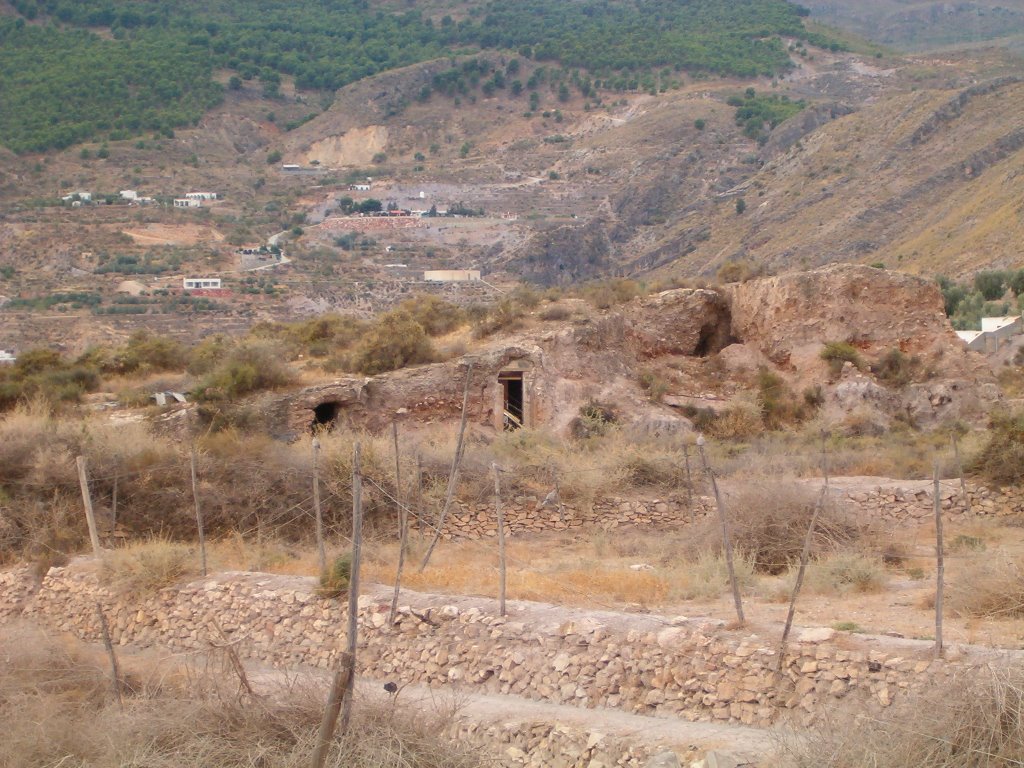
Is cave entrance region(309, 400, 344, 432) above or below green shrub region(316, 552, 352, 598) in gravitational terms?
below

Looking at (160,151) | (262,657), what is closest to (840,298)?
(262,657)

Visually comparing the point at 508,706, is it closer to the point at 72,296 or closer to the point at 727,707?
the point at 727,707

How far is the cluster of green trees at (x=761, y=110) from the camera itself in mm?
82062

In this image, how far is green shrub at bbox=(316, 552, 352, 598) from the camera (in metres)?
11.8

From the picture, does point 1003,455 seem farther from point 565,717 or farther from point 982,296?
point 982,296

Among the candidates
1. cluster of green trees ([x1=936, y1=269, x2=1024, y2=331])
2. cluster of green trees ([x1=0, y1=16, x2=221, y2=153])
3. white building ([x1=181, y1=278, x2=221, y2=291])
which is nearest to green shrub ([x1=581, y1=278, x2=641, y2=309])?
cluster of green trees ([x1=936, y1=269, x2=1024, y2=331])

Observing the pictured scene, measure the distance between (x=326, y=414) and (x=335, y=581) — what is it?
10.1 meters

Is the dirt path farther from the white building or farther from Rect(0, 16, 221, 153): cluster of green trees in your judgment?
Rect(0, 16, 221, 153): cluster of green trees

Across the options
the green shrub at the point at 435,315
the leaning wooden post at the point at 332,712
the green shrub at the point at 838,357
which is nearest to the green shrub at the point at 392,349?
the green shrub at the point at 435,315

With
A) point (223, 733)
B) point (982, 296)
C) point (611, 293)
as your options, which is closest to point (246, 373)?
point (611, 293)

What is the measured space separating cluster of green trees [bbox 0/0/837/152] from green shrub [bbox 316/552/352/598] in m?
73.0

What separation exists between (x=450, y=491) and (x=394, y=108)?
8629 cm

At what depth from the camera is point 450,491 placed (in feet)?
48.0

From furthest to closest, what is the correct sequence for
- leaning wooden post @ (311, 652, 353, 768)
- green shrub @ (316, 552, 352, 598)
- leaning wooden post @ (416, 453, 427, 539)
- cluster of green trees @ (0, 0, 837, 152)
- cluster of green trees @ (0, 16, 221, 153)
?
1. cluster of green trees @ (0, 0, 837, 152)
2. cluster of green trees @ (0, 16, 221, 153)
3. leaning wooden post @ (416, 453, 427, 539)
4. green shrub @ (316, 552, 352, 598)
5. leaning wooden post @ (311, 652, 353, 768)
